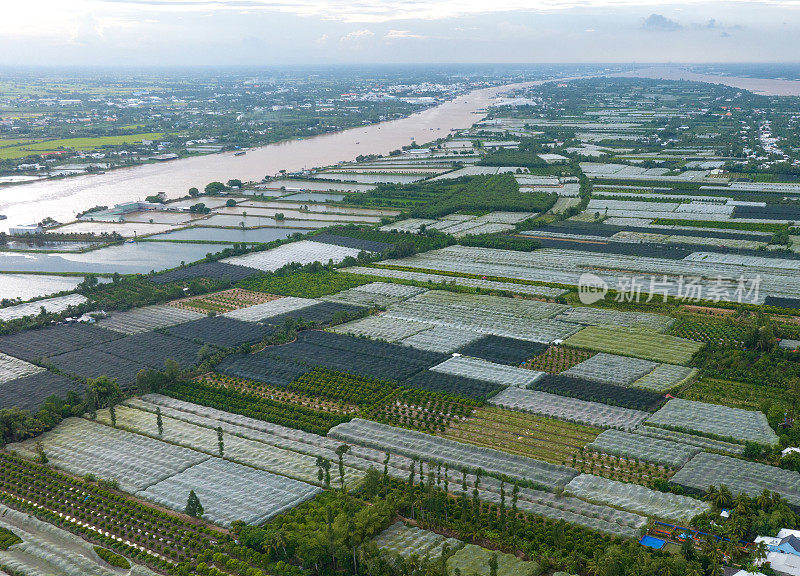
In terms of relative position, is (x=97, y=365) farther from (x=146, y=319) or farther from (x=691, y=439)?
(x=691, y=439)

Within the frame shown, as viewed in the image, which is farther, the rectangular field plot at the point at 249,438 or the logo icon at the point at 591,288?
the logo icon at the point at 591,288

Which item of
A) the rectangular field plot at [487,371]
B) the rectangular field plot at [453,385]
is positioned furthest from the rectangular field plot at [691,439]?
Answer: the rectangular field plot at [453,385]

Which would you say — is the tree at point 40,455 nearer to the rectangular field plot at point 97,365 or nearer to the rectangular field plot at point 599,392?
the rectangular field plot at point 97,365

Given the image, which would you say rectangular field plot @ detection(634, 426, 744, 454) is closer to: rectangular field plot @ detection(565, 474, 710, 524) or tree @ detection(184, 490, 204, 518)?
rectangular field plot @ detection(565, 474, 710, 524)

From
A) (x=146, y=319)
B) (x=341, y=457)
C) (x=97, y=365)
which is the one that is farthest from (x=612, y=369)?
(x=146, y=319)

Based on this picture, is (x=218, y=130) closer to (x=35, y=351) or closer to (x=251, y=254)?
(x=251, y=254)

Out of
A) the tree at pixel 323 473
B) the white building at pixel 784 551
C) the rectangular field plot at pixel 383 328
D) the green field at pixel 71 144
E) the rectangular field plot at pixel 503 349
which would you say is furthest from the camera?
the green field at pixel 71 144
